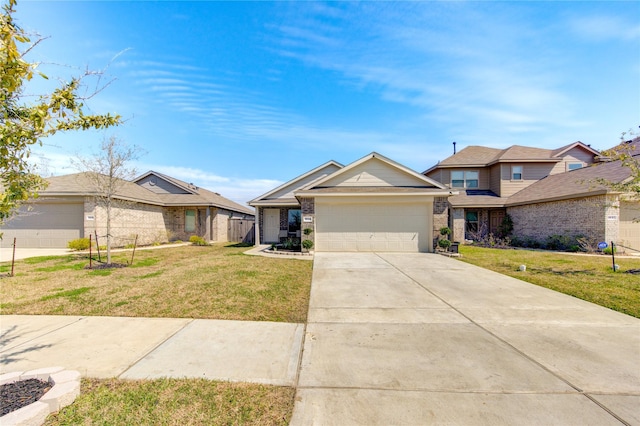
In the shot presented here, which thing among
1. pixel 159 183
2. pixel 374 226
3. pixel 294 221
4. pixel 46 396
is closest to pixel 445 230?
pixel 374 226

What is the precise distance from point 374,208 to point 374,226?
2.91 feet

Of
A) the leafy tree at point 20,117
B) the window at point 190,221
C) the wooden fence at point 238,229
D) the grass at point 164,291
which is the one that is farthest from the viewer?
the wooden fence at point 238,229

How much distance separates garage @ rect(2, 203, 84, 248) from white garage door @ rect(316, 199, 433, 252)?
511 inches

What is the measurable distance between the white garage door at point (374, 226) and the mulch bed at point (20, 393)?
11447mm

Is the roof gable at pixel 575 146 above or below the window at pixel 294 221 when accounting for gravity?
above

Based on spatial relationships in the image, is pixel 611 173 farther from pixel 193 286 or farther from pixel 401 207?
pixel 193 286

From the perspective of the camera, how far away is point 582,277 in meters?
8.28

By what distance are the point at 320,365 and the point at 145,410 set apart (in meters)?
1.80

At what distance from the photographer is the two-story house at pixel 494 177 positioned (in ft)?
63.1

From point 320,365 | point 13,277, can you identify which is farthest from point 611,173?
point 13,277

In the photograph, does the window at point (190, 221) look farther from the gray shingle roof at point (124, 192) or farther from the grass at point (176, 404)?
the grass at point (176, 404)

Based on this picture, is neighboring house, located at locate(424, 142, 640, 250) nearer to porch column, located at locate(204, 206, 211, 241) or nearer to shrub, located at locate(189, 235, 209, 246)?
shrub, located at locate(189, 235, 209, 246)

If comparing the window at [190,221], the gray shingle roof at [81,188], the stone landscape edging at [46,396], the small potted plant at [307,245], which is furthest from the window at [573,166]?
the gray shingle roof at [81,188]

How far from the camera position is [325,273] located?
879cm
